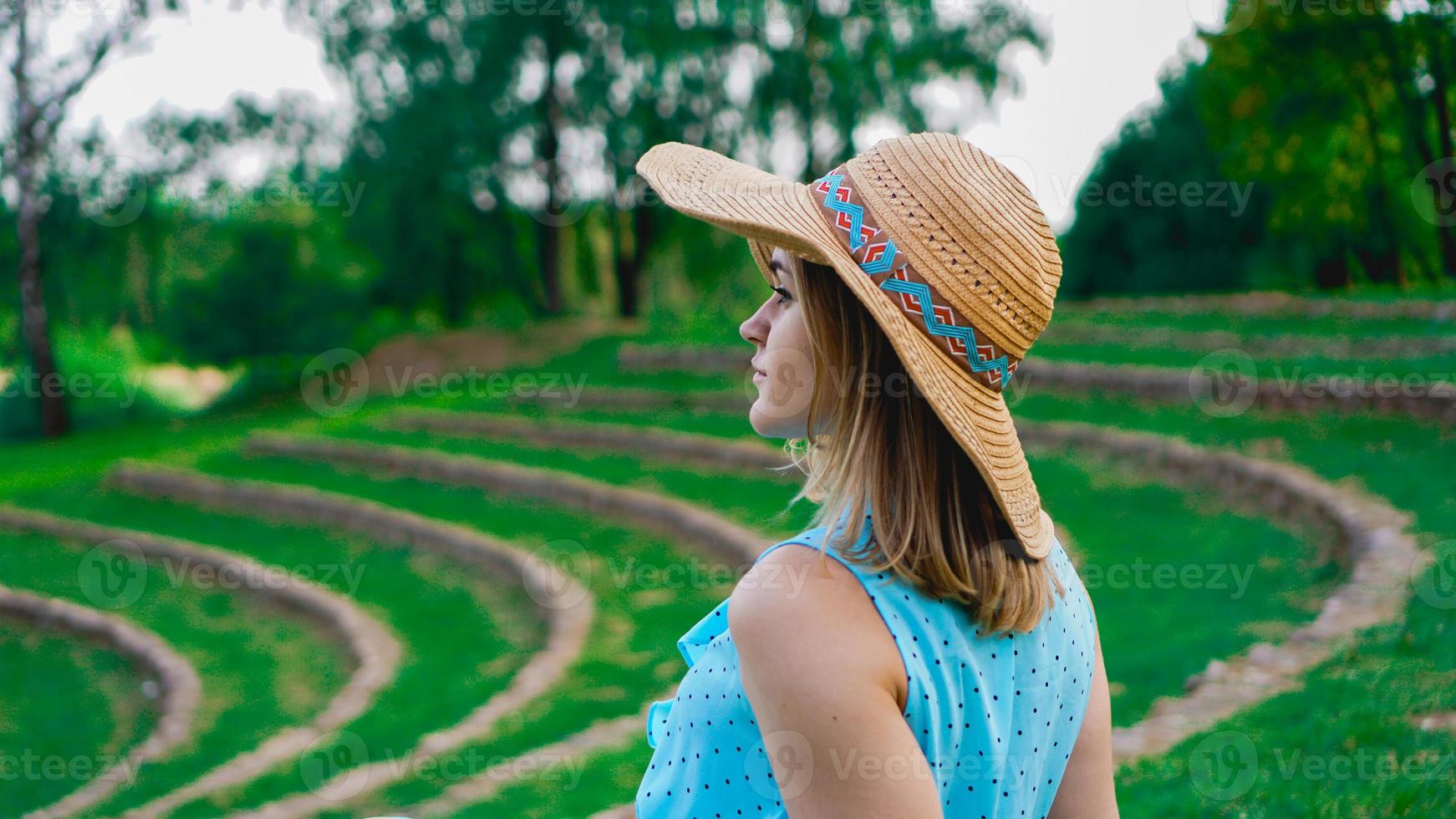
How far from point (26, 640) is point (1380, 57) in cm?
1748

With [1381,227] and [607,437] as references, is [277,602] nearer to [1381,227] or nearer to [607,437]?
[607,437]

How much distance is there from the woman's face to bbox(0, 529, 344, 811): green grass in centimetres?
552

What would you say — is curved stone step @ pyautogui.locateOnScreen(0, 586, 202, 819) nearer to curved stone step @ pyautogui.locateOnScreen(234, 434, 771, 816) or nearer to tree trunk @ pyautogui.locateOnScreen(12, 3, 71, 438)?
curved stone step @ pyautogui.locateOnScreen(234, 434, 771, 816)

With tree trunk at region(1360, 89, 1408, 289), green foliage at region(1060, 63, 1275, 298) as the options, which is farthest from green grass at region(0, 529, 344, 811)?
green foliage at region(1060, 63, 1275, 298)

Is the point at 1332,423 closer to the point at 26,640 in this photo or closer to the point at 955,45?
the point at 26,640

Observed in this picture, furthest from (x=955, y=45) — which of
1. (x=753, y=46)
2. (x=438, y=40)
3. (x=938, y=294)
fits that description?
(x=938, y=294)

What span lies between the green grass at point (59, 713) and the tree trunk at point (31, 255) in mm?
14544

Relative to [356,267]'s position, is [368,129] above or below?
above

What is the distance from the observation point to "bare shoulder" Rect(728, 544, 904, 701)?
1.13m

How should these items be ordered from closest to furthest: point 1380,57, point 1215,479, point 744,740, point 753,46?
1. point 744,740
2. point 1215,479
3. point 1380,57
4. point 753,46

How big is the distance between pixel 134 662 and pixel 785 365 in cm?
869

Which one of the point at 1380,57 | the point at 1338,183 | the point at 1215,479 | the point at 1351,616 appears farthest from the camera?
the point at 1338,183

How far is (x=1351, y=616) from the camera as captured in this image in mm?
4801

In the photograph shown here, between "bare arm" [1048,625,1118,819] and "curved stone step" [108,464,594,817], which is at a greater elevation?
"bare arm" [1048,625,1118,819]
